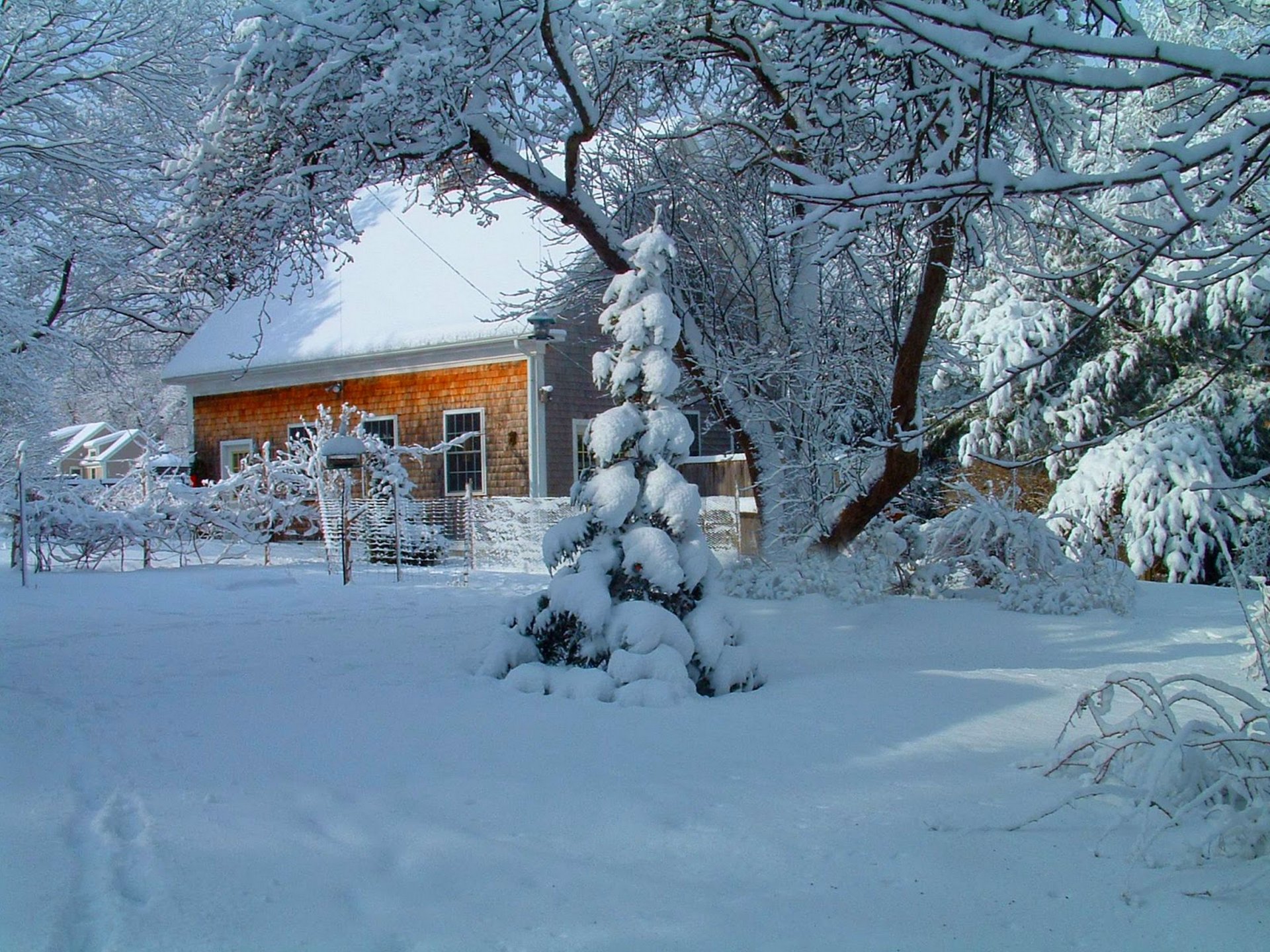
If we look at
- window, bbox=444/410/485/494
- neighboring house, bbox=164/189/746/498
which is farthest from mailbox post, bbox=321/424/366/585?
window, bbox=444/410/485/494

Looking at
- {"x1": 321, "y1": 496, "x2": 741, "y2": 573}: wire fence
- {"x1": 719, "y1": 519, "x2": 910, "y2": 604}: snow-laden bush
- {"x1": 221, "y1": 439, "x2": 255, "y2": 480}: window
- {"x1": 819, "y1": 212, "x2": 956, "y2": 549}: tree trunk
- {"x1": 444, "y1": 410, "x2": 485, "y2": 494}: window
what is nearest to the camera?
{"x1": 819, "y1": 212, "x2": 956, "y2": 549}: tree trunk

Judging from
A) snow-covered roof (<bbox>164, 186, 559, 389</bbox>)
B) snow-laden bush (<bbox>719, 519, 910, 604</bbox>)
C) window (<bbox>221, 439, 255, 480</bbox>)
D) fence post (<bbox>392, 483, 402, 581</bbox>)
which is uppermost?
snow-covered roof (<bbox>164, 186, 559, 389</bbox>)

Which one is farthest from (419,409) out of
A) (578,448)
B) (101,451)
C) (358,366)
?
(101,451)

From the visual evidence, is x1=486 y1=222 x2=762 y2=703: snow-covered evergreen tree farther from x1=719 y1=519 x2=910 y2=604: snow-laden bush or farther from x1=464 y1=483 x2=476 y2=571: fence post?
x1=464 y1=483 x2=476 y2=571: fence post

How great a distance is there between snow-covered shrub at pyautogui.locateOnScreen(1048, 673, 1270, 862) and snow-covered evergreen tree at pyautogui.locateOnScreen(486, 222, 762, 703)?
2.35 metres

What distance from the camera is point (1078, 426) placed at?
51.9 feet

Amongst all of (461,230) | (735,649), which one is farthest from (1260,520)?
(461,230)

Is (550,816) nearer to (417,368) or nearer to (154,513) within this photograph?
(154,513)

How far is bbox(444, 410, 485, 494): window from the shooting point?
1784cm

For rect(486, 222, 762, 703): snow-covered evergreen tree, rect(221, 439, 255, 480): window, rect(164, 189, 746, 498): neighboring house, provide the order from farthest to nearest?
rect(221, 439, 255, 480): window → rect(164, 189, 746, 498): neighboring house → rect(486, 222, 762, 703): snow-covered evergreen tree

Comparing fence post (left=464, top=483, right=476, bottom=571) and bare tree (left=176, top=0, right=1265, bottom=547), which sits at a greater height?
bare tree (left=176, top=0, right=1265, bottom=547)

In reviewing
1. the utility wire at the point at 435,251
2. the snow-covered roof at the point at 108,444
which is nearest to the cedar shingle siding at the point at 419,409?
the utility wire at the point at 435,251

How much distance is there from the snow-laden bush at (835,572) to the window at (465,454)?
7878 mm

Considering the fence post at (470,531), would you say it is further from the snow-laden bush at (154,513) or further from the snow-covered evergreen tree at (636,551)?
the snow-covered evergreen tree at (636,551)
